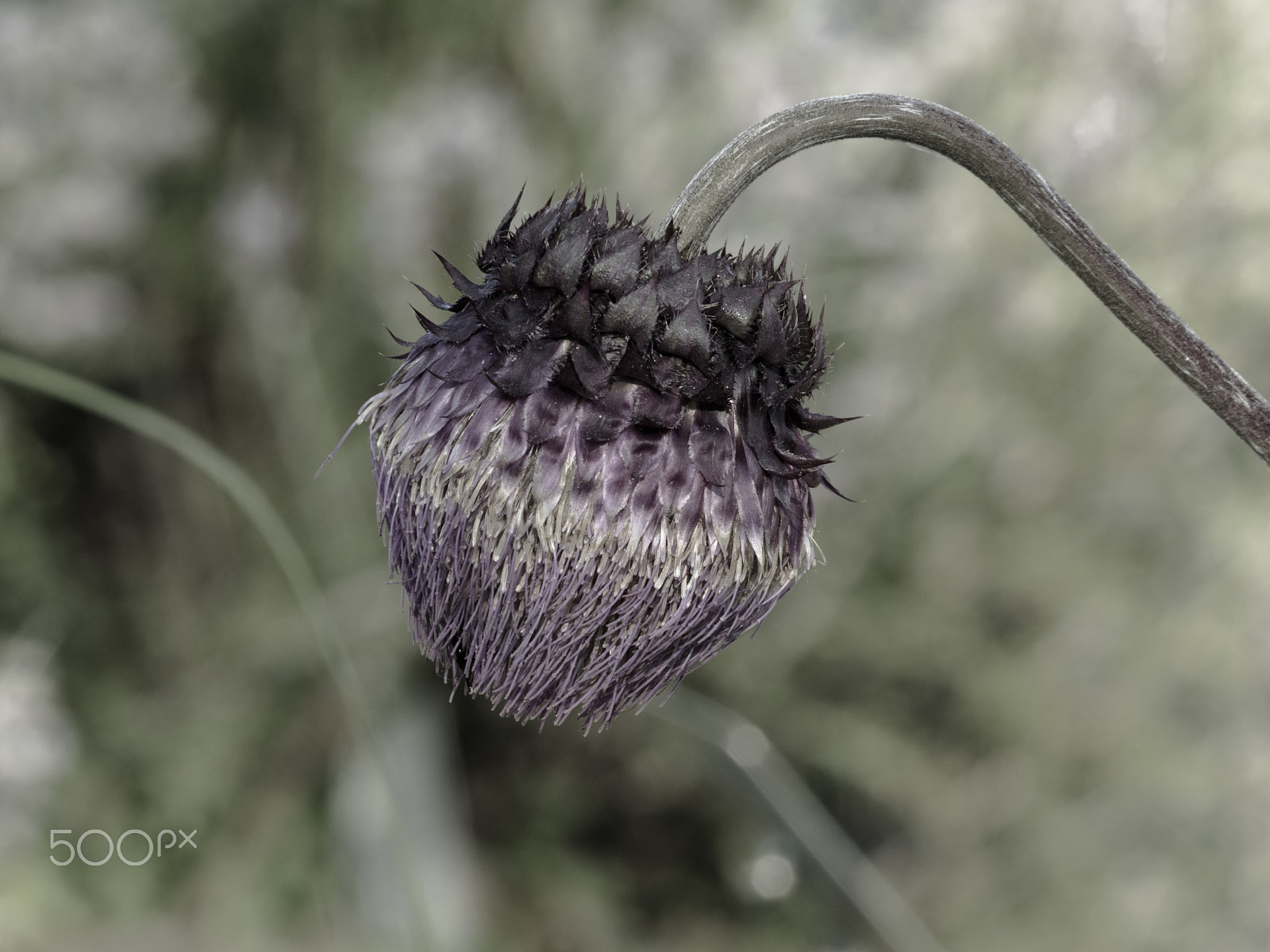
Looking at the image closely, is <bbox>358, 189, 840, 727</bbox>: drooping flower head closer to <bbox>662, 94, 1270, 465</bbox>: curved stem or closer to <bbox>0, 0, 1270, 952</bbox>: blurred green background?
<bbox>662, 94, 1270, 465</bbox>: curved stem

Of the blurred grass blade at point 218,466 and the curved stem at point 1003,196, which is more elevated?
the blurred grass blade at point 218,466

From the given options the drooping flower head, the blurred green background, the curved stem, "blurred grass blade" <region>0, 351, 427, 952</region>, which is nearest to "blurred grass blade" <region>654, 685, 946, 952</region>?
the blurred green background

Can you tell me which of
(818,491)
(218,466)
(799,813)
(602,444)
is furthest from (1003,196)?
(818,491)

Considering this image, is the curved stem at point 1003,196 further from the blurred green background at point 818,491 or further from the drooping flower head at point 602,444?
the blurred green background at point 818,491

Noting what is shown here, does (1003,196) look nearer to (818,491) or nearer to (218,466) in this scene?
(218,466)

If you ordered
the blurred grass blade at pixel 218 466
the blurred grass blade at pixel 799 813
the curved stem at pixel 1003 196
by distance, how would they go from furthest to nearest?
the blurred grass blade at pixel 799 813 → the blurred grass blade at pixel 218 466 → the curved stem at pixel 1003 196

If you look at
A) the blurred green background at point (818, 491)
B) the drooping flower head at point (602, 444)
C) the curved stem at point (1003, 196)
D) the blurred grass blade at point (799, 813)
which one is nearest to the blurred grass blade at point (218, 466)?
the drooping flower head at point (602, 444)
